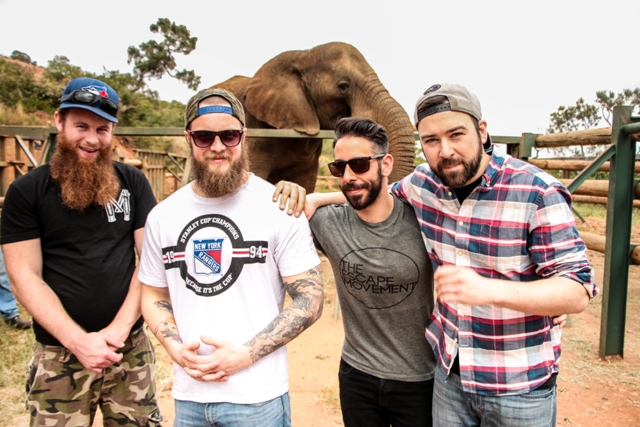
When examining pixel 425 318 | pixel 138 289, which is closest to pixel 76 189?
pixel 138 289

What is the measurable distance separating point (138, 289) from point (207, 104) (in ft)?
3.41

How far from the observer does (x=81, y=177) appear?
2.45 meters

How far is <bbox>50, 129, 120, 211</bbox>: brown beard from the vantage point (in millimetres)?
2434

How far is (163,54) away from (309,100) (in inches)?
1331

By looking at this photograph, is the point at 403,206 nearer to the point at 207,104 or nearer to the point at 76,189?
the point at 207,104

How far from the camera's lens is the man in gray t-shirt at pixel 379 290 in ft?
7.28

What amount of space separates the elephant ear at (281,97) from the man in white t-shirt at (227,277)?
191 inches

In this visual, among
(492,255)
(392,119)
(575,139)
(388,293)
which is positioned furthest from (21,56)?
(492,255)

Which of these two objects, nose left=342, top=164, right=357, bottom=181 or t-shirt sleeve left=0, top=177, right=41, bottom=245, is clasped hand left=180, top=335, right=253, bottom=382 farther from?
t-shirt sleeve left=0, top=177, right=41, bottom=245

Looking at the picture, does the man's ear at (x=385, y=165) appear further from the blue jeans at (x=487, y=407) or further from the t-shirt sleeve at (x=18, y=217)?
the t-shirt sleeve at (x=18, y=217)

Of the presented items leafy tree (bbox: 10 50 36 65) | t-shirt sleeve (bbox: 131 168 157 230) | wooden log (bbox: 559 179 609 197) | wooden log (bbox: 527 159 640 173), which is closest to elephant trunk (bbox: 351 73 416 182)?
wooden log (bbox: 559 179 609 197)

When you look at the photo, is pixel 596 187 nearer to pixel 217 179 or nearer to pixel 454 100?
pixel 454 100

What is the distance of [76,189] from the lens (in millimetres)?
2430

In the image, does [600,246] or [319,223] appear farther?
[600,246]
